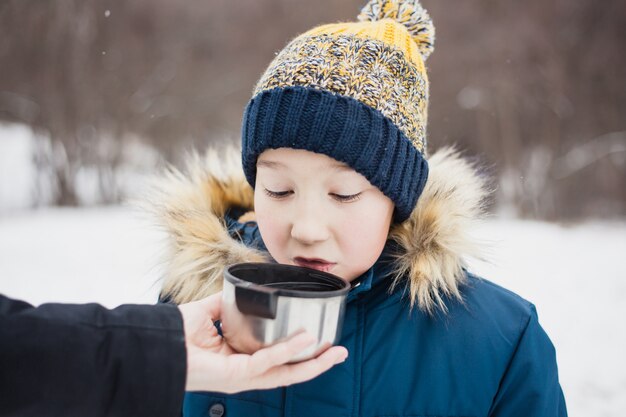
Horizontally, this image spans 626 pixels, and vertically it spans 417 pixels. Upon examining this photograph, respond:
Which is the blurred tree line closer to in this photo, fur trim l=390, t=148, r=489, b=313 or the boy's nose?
fur trim l=390, t=148, r=489, b=313

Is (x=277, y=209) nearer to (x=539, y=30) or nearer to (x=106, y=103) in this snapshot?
(x=106, y=103)

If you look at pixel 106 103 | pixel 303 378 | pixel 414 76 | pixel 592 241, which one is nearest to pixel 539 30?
pixel 592 241

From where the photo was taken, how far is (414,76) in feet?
4.36

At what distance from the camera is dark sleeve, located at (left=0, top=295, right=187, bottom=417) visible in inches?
32.8

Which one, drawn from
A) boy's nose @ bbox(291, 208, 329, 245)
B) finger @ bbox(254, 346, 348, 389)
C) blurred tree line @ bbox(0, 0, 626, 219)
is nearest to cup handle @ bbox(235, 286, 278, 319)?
finger @ bbox(254, 346, 348, 389)

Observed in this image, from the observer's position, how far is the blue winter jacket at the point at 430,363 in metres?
1.14

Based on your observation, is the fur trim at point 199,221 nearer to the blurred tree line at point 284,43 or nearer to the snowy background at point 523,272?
the snowy background at point 523,272

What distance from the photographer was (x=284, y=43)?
924 cm

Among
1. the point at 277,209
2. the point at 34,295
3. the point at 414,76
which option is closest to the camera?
the point at 277,209

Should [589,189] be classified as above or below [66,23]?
below

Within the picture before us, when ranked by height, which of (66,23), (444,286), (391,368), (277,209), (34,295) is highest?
(66,23)

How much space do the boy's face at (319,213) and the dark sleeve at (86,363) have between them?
0.36 meters

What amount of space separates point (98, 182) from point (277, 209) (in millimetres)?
9034

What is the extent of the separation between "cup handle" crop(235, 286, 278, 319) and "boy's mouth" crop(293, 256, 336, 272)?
1.06ft
